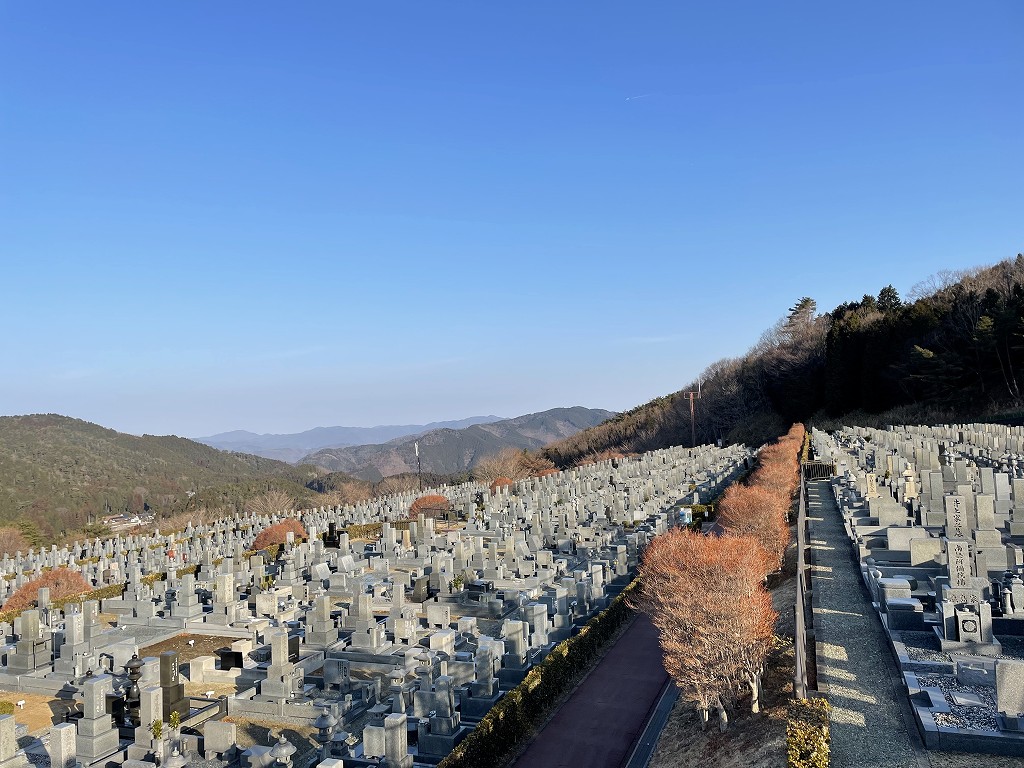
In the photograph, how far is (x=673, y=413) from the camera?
9025cm

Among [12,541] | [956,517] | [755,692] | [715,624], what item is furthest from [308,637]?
[12,541]

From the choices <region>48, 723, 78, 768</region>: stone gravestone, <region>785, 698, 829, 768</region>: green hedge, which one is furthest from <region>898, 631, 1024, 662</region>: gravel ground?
<region>48, 723, 78, 768</region>: stone gravestone

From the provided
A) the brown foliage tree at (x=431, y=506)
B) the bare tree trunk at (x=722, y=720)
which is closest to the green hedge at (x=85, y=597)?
the brown foliage tree at (x=431, y=506)

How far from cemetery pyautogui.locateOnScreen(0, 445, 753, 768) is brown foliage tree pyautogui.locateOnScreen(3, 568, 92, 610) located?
798 mm

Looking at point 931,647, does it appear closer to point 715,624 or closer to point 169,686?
point 715,624

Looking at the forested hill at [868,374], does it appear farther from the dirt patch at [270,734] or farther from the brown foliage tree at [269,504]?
the dirt patch at [270,734]

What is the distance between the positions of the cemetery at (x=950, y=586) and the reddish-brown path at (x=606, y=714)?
13.6ft

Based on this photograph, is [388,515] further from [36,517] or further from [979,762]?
[36,517]

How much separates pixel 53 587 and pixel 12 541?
21819 millimetres

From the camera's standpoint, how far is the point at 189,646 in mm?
18344

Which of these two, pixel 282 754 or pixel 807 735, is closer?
pixel 807 735

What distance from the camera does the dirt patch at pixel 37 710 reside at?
13459 millimetres

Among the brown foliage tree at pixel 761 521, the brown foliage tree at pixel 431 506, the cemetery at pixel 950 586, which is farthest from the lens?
the brown foliage tree at pixel 431 506

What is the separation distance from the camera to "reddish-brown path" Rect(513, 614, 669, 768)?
11.2 metres
